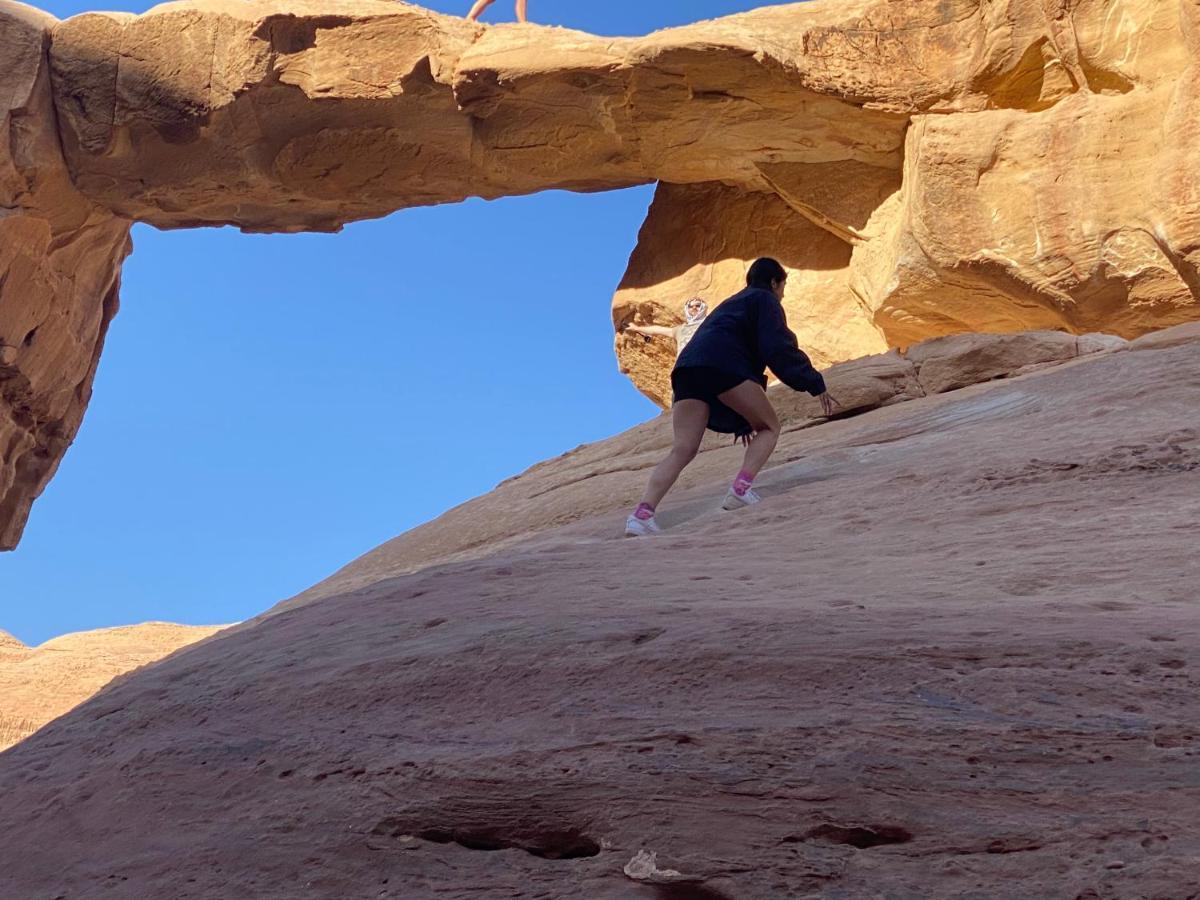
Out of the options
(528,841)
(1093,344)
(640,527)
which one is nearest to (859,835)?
(528,841)

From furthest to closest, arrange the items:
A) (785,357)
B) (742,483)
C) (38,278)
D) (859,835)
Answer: (38,278)
(785,357)
(742,483)
(859,835)

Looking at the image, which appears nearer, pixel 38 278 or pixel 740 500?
pixel 740 500

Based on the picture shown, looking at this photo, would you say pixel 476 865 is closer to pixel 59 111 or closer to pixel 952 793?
pixel 952 793

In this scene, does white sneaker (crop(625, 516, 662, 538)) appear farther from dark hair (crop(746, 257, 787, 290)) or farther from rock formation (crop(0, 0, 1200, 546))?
rock formation (crop(0, 0, 1200, 546))

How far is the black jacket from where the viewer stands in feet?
18.0

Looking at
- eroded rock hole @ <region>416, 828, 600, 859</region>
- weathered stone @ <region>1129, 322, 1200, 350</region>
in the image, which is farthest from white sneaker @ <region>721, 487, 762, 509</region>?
eroded rock hole @ <region>416, 828, 600, 859</region>

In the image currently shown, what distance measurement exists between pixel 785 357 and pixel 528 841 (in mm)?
3429

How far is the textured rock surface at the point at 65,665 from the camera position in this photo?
8219 millimetres

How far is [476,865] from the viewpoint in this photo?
234 cm

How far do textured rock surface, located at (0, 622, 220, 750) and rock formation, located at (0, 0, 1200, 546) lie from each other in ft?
12.4

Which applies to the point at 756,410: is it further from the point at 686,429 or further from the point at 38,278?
the point at 38,278

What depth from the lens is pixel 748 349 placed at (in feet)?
18.4

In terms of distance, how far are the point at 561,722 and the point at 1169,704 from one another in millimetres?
1180

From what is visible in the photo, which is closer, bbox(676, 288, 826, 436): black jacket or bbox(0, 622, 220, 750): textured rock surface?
bbox(676, 288, 826, 436): black jacket
